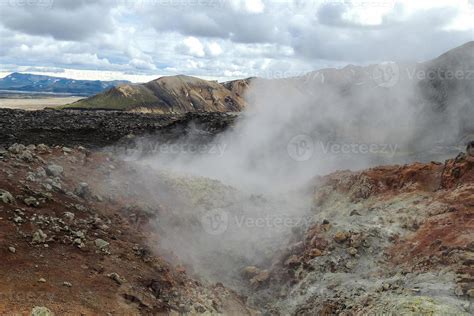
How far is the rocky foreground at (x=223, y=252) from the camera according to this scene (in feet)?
25.7

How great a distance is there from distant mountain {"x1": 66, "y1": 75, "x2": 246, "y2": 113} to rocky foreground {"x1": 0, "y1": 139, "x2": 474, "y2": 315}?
75.1 m

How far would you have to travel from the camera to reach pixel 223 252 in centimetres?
1349

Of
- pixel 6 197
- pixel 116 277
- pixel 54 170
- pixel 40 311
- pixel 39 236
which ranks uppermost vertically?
pixel 54 170

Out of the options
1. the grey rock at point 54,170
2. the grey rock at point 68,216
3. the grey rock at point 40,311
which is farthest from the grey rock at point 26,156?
the grey rock at point 40,311

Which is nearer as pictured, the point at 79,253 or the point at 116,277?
the point at 116,277

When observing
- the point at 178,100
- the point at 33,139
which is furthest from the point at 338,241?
the point at 178,100

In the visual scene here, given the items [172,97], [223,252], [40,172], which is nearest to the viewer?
[40,172]

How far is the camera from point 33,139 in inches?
1060

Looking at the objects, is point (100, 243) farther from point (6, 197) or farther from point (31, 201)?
point (6, 197)

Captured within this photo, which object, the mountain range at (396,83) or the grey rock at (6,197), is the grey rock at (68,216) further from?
the mountain range at (396,83)

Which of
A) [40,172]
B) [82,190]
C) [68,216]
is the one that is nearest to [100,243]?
[68,216]

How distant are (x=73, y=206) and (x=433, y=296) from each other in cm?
851

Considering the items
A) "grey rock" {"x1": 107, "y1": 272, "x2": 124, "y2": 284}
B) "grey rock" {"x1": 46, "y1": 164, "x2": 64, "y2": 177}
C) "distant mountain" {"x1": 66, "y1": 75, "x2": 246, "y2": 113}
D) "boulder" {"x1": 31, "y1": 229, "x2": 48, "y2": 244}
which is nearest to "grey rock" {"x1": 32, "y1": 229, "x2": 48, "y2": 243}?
"boulder" {"x1": 31, "y1": 229, "x2": 48, "y2": 244}

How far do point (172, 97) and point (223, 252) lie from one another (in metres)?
84.9
